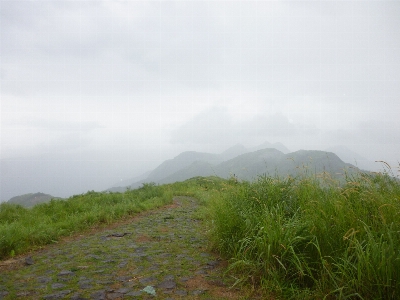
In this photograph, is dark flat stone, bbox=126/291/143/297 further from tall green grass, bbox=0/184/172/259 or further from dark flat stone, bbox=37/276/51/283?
Result: tall green grass, bbox=0/184/172/259

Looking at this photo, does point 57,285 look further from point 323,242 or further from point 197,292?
point 323,242

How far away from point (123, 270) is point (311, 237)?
360 centimetres

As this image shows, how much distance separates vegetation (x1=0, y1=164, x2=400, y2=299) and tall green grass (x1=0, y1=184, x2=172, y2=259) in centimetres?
5

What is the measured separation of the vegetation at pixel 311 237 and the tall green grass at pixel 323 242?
0.01 meters

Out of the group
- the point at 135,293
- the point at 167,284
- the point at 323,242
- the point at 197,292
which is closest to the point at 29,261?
the point at 135,293

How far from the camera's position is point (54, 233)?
7.97m

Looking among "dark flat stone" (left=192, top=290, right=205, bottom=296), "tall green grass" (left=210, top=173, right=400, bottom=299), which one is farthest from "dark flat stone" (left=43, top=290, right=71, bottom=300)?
"tall green grass" (left=210, top=173, right=400, bottom=299)

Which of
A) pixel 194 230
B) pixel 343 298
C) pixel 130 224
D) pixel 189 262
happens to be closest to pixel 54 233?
pixel 130 224

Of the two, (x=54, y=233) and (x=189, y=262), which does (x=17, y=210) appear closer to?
(x=54, y=233)

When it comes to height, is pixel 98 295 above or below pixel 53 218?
below

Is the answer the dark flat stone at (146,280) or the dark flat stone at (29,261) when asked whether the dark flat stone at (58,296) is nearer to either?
the dark flat stone at (146,280)

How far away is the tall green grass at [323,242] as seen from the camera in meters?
3.33

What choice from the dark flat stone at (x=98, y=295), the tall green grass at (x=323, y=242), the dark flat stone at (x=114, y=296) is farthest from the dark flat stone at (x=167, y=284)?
the tall green grass at (x=323, y=242)

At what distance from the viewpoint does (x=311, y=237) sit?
434 cm
